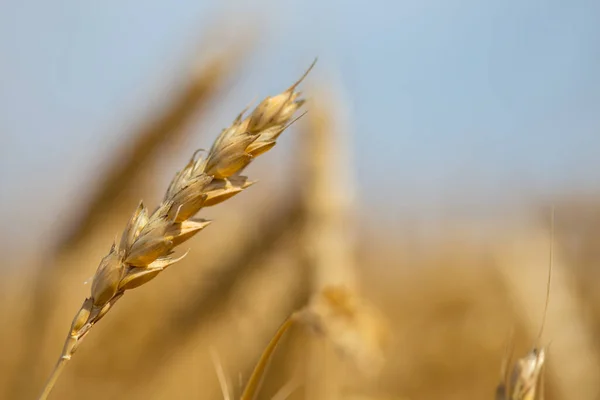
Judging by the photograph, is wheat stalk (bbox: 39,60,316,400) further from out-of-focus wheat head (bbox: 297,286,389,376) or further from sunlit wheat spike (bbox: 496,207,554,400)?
out-of-focus wheat head (bbox: 297,286,389,376)

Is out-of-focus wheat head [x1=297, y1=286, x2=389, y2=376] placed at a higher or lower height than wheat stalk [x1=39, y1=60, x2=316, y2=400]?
lower

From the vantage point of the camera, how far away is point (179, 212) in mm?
257

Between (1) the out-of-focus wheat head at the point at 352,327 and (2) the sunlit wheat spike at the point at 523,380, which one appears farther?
(1) the out-of-focus wheat head at the point at 352,327

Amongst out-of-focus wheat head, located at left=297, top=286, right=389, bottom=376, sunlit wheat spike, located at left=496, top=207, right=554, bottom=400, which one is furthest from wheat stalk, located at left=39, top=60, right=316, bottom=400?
out-of-focus wheat head, located at left=297, top=286, right=389, bottom=376

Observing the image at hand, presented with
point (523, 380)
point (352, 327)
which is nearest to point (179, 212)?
point (523, 380)

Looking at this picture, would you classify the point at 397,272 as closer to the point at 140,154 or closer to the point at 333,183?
the point at 333,183

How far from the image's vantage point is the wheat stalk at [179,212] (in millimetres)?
246

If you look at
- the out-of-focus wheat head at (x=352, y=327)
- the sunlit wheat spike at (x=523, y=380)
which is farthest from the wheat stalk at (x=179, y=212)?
the out-of-focus wheat head at (x=352, y=327)

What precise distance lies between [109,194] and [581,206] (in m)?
1.60

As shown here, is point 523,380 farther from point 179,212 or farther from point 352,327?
point 352,327

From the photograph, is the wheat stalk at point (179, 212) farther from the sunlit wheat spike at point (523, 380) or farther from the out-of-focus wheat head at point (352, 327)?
the out-of-focus wheat head at point (352, 327)

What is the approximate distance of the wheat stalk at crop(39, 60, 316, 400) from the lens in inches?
9.7

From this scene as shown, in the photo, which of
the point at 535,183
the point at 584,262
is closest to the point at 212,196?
the point at 584,262

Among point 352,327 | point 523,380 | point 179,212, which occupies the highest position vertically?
point 179,212
